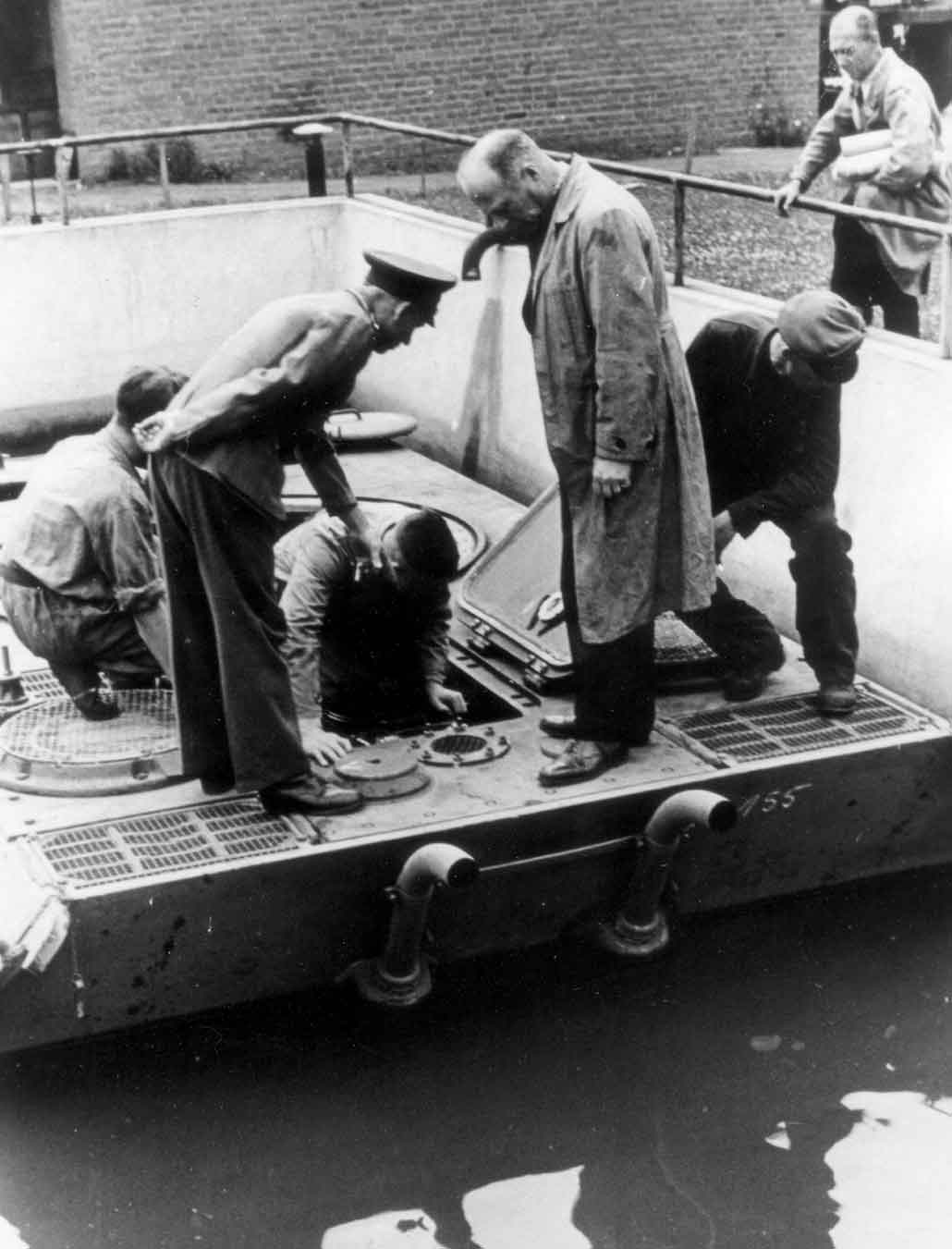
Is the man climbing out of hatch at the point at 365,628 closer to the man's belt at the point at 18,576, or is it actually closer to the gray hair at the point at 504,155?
the man's belt at the point at 18,576

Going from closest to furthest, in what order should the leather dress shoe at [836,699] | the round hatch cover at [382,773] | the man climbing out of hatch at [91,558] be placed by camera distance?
the round hatch cover at [382,773]
the man climbing out of hatch at [91,558]
the leather dress shoe at [836,699]

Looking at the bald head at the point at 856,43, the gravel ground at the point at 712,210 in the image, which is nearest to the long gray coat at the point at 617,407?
the bald head at the point at 856,43

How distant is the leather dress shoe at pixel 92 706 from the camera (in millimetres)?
5934

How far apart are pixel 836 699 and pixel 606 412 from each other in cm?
149

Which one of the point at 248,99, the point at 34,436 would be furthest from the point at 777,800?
the point at 248,99

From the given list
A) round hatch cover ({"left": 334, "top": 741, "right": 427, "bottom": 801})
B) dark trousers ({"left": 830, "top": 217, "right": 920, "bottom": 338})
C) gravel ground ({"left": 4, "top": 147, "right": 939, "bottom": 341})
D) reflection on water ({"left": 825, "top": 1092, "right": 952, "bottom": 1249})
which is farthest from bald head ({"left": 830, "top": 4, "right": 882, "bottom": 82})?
reflection on water ({"left": 825, "top": 1092, "right": 952, "bottom": 1249})

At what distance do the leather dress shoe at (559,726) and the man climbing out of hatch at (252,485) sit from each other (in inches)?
34.8

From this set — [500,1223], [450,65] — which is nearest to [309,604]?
[500,1223]

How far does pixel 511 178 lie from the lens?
202 inches

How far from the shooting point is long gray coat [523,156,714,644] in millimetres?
5094

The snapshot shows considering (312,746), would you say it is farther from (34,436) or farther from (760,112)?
(760,112)

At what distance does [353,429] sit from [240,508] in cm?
443

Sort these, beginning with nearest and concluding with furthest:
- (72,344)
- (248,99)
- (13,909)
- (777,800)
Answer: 1. (13,909)
2. (777,800)
3. (72,344)
4. (248,99)

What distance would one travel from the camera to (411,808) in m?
5.39
